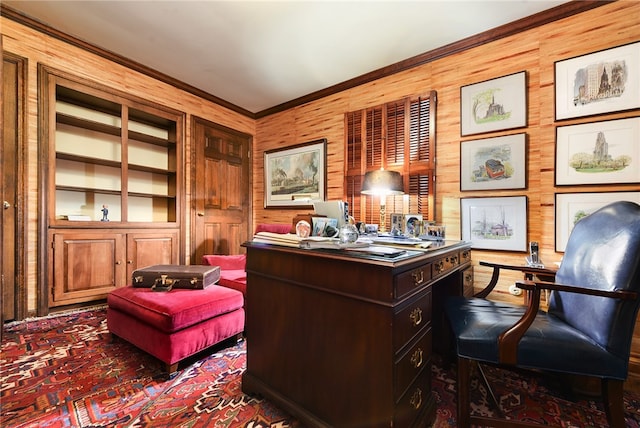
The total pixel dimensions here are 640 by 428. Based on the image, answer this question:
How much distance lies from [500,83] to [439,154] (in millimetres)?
790

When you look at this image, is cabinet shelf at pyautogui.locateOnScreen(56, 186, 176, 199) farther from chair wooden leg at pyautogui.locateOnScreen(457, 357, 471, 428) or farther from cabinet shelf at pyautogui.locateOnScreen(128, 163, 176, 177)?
chair wooden leg at pyautogui.locateOnScreen(457, 357, 471, 428)

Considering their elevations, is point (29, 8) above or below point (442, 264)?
above

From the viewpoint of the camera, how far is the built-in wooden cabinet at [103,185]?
107 inches

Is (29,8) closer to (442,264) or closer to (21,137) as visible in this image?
(21,137)

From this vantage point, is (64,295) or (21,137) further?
(64,295)

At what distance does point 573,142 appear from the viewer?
2.13 m

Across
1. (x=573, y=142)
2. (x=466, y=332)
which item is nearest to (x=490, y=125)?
(x=573, y=142)

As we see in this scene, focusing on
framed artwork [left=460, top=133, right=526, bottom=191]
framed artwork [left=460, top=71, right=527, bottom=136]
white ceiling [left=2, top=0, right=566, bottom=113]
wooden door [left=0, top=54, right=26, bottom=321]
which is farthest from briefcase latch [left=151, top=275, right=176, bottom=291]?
framed artwork [left=460, top=71, right=527, bottom=136]

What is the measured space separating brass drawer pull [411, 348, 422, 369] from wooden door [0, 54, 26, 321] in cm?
350

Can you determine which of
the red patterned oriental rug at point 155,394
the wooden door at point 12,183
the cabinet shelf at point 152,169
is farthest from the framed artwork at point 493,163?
the wooden door at point 12,183

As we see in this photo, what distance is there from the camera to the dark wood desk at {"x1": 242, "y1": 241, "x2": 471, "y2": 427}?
3.41 ft

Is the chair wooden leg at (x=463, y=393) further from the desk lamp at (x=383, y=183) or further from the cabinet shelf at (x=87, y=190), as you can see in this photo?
A: the cabinet shelf at (x=87, y=190)

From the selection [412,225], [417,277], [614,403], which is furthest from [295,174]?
[614,403]


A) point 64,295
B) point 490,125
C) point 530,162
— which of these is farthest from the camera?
point 64,295
